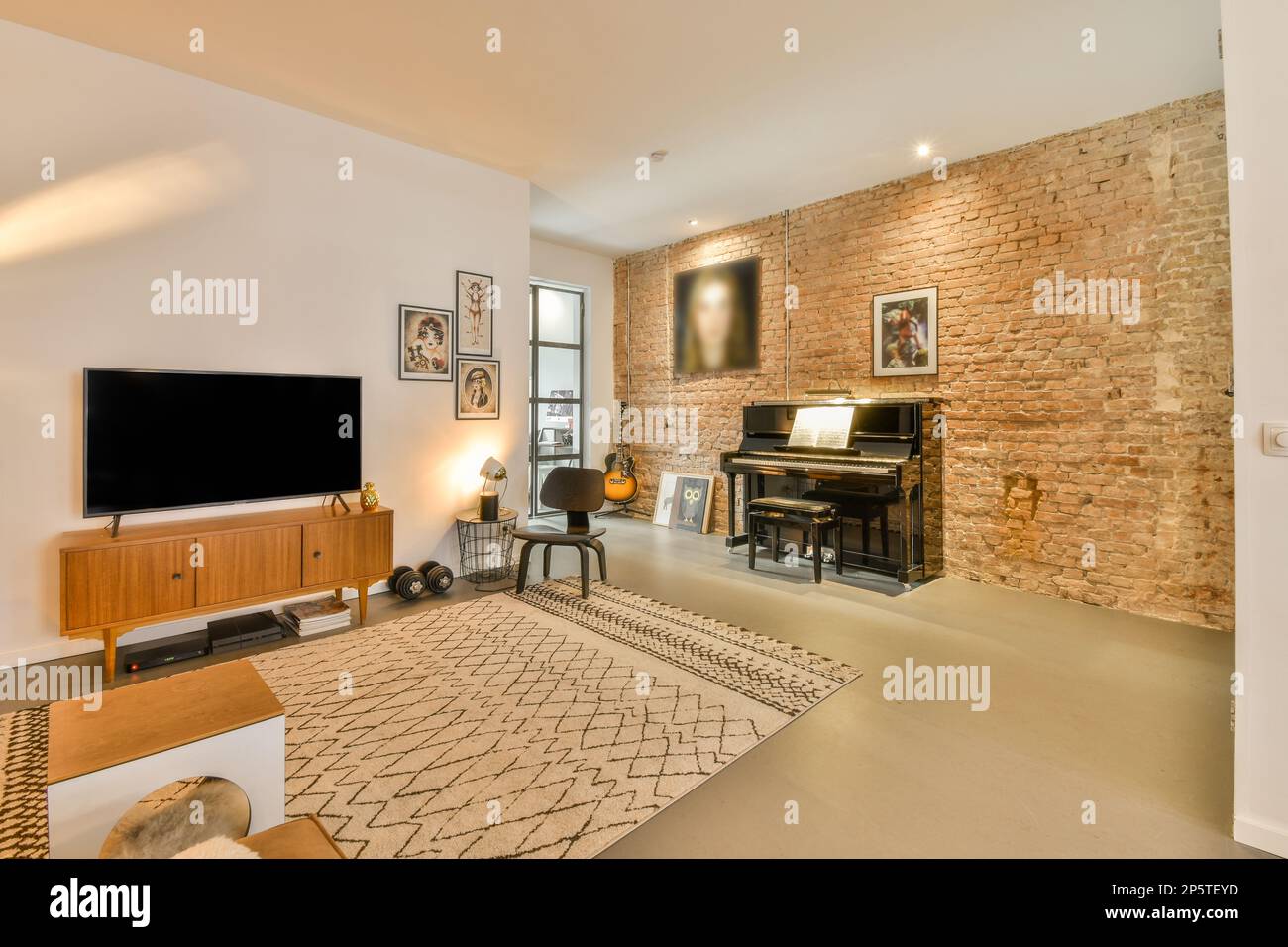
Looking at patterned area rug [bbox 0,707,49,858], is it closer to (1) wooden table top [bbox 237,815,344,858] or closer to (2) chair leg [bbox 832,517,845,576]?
(1) wooden table top [bbox 237,815,344,858]

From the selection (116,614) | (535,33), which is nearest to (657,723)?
(116,614)

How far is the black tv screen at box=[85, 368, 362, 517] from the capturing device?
3162 millimetres

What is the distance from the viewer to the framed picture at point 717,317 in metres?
6.25

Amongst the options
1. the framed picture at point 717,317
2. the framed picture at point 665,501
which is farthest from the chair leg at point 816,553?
the framed picture at point 665,501

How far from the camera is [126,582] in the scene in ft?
9.69

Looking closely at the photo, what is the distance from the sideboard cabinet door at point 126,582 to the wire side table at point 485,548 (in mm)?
1824

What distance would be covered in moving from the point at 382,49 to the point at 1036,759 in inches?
182

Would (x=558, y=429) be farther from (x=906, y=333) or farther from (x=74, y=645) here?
(x=74, y=645)

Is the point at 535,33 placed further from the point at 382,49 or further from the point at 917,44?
the point at 917,44

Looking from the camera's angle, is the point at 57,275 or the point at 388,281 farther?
the point at 388,281

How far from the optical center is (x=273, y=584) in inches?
135

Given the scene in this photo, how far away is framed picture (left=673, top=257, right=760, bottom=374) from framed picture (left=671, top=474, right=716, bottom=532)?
1.27 m

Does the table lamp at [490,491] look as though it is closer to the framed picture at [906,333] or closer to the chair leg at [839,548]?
the chair leg at [839,548]

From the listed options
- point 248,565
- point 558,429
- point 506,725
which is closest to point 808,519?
point 506,725
